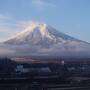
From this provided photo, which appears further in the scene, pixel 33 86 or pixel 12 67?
pixel 12 67

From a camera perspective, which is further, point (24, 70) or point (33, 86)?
point (24, 70)

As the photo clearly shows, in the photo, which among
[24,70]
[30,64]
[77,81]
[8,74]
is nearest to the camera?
[77,81]

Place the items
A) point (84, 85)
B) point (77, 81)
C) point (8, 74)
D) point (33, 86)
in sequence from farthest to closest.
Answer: point (8, 74) < point (77, 81) < point (84, 85) < point (33, 86)

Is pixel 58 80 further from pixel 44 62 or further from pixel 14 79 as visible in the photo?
pixel 44 62

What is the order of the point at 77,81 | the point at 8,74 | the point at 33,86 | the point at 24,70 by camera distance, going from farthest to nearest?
the point at 24,70 → the point at 8,74 → the point at 77,81 → the point at 33,86

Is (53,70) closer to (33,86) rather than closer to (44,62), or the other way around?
(44,62)

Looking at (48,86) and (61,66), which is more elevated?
(61,66)

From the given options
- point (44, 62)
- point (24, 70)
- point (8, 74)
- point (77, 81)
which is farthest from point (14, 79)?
point (44, 62)

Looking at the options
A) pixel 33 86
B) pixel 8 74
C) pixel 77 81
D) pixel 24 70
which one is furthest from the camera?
pixel 24 70

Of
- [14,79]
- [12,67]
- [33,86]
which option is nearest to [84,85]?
[33,86]
